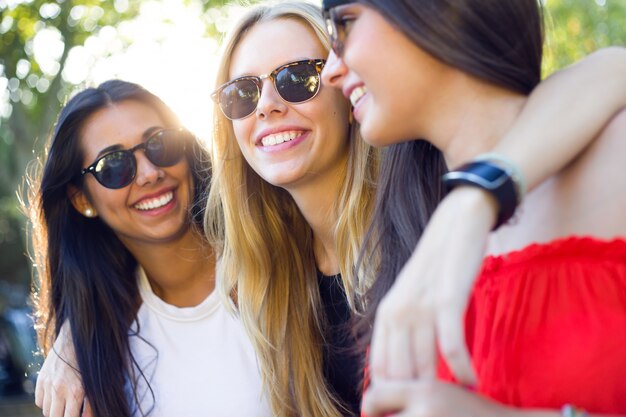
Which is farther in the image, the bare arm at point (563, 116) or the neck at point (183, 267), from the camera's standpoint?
the neck at point (183, 267)

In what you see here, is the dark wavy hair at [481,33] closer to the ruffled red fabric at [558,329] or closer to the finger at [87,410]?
the ruffled red fabric at [558,329]

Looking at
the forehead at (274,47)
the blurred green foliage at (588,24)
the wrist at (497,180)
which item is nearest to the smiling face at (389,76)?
the wrist at (497,180)

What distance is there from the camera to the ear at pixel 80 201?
402 centimetres

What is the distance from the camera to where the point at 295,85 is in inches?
126

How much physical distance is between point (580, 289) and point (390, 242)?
0.77 metres

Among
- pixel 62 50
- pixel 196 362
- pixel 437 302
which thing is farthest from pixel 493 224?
pixel 62 50

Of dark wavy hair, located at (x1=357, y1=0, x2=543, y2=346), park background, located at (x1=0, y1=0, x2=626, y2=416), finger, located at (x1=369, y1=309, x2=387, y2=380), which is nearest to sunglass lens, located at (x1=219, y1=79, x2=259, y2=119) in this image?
dark wavy hair, located at (x1=357, y1=0, x2=543, y2=346)

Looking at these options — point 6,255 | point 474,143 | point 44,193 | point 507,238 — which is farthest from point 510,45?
point 6,255

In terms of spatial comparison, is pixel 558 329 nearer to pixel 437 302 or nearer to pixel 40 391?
pixel 437 302

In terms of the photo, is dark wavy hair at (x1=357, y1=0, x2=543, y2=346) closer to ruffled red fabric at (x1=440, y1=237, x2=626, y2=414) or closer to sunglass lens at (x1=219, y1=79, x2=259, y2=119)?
ruffled red fabric at (x1=440, y1=237, x2=626, y2=414)

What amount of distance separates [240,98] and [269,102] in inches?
6.1

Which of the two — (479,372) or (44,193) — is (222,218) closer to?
(44,193)

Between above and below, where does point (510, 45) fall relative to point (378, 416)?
above

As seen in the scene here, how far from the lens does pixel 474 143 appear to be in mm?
1921
